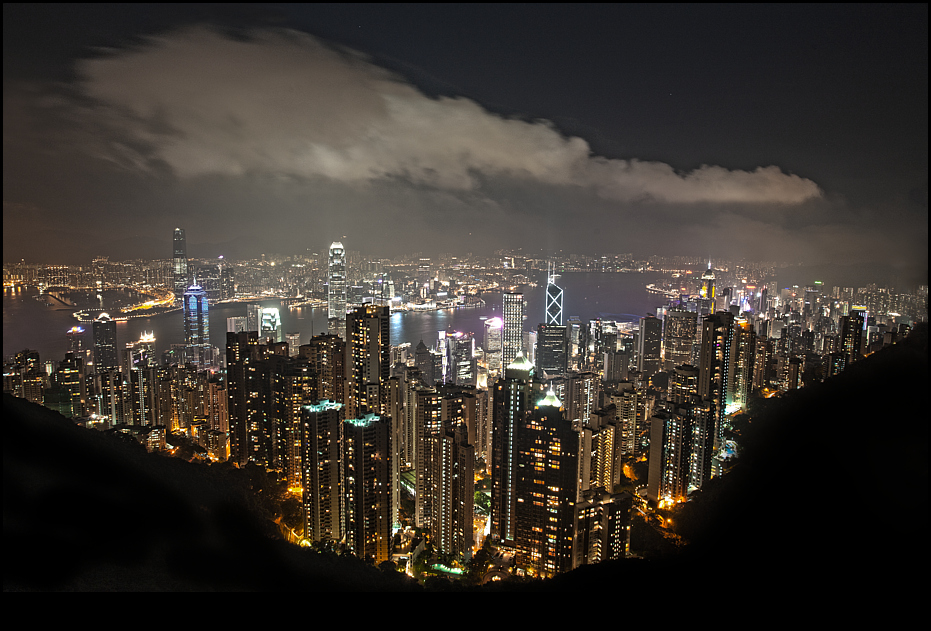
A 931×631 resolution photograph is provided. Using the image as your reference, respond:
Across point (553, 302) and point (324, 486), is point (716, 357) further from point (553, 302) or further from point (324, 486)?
point (324, 486)

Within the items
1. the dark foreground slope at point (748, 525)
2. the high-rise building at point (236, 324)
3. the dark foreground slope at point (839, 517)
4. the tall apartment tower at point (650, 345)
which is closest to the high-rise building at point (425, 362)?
the high-rise building at point (236, 324)

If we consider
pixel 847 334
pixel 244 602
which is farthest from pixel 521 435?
pixel 244 602

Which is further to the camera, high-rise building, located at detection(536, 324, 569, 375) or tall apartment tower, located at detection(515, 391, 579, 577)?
high-rise building, located at detection(536, 324, 569, 375)

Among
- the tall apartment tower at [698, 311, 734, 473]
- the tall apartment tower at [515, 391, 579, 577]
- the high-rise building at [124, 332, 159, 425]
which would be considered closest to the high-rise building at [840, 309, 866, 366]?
the tall apartment tower at [515, 391, 579, 577]

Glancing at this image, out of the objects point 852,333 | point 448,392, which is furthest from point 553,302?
point 852,333

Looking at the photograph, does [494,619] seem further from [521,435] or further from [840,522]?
[521,435]

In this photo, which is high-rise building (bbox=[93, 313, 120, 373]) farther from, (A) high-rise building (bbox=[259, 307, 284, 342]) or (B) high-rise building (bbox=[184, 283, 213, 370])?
A: (A) high-rise building (bbox=[259, 307, 284, 342])

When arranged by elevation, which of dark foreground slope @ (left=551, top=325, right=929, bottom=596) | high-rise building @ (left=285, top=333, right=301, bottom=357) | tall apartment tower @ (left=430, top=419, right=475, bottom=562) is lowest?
tall apartment tower @ (left=430, top=419, right=475, bottom=562)
